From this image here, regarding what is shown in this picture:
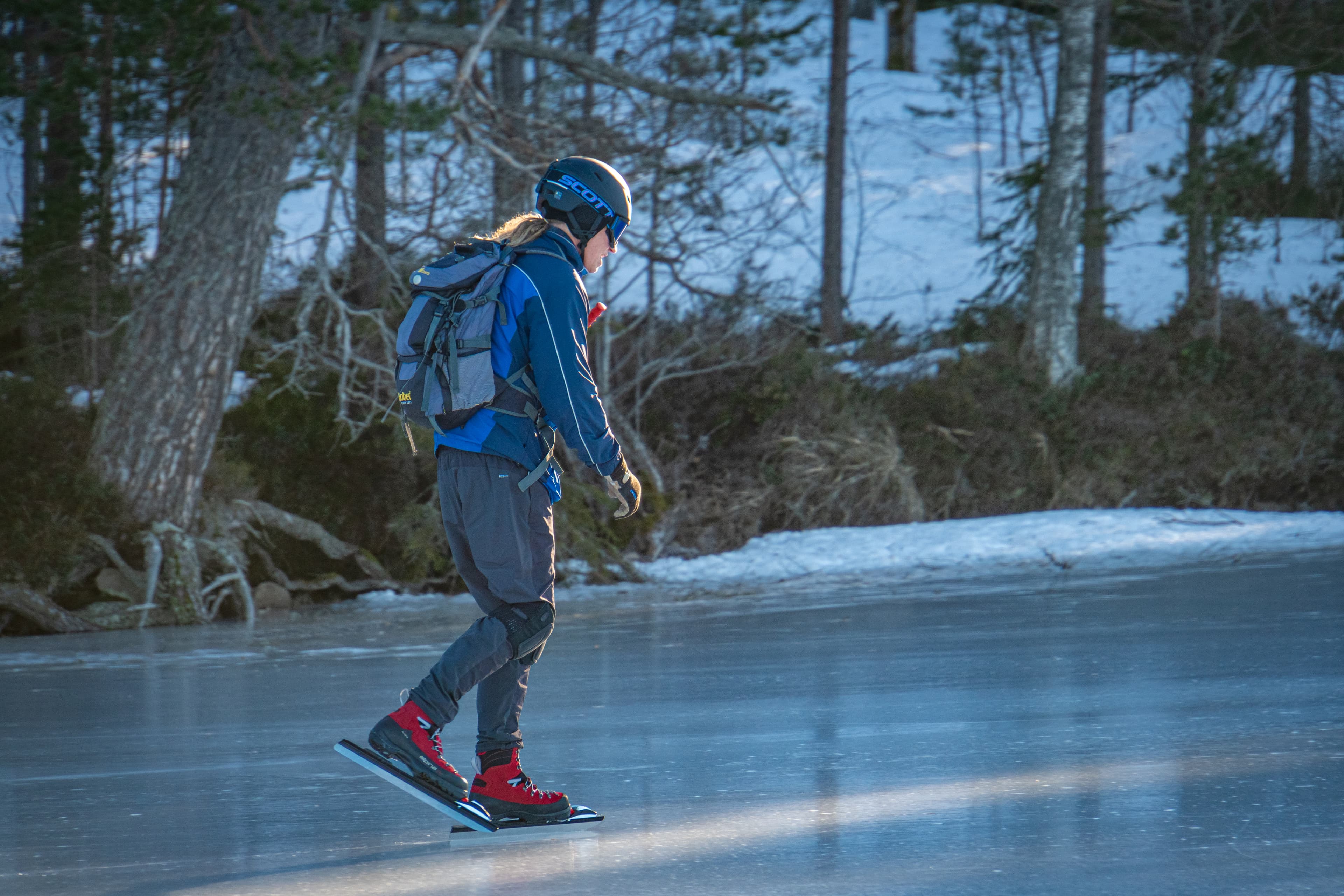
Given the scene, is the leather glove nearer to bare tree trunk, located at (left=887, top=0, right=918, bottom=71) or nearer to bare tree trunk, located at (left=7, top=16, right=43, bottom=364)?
bare tree trunk, located at (left=7, top=16, right=43, bottom=364)

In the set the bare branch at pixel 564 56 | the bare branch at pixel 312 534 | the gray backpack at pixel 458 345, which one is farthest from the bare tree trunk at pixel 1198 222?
the gray backpack at pixel 458 345

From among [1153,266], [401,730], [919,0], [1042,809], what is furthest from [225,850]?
[919,0]

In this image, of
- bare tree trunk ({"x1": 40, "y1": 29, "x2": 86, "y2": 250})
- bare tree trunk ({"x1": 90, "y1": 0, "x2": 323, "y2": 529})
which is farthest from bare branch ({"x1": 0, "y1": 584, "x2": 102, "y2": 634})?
bare tree trunk ({"x1": 40, "y1": 29, "x2": 86, "y2": 250})

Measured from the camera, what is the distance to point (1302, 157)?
23.7 m

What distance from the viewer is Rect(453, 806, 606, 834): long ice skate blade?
13.1ft

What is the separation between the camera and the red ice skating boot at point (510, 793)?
4.00 metres

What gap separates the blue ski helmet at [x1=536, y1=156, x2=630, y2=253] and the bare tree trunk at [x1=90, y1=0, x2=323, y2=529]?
23.5 ft

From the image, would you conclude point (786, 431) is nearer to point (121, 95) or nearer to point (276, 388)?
point (276, 388)

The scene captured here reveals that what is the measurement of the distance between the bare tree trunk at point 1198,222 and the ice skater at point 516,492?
681 inches

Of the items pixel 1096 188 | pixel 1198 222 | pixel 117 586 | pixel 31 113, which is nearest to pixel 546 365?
pixel 117 586

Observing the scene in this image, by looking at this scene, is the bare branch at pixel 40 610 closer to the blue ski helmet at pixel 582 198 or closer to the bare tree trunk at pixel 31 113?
the bare tree trunk at pixel 31 113

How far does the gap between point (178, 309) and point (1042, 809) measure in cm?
868

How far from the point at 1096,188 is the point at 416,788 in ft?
66.0

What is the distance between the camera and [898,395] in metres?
16.7
